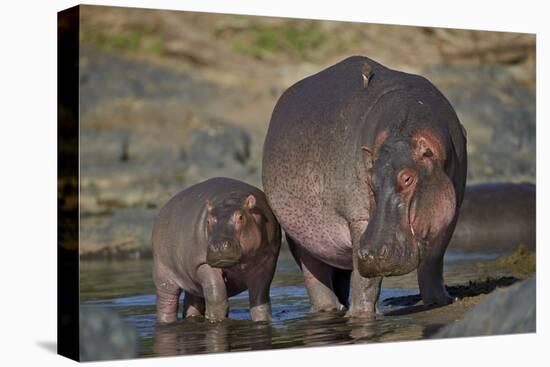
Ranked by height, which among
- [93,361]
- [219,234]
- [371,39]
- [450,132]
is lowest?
[93,361]

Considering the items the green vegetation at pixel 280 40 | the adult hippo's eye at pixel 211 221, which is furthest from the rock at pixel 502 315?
the green vegetation at pixel 280 40

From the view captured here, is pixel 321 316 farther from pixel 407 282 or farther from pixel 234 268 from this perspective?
pixel 407 282

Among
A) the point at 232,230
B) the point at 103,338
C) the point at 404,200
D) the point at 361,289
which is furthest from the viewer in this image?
the point at 232,230

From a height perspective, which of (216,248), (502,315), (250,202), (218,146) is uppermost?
(218,146)

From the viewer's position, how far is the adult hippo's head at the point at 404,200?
9359 millimetres

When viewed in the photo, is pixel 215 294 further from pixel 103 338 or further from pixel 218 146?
pixel 218 146

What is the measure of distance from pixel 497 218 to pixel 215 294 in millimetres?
3853

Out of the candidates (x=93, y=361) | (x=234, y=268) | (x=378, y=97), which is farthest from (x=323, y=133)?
(x=93, y=361)

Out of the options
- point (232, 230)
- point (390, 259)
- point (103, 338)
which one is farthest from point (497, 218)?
point (103, 338)

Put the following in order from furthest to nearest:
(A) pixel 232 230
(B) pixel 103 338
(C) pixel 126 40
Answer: (C) pixel 126 40 < (A) pixel 232 230 < (B) pixel 103 338

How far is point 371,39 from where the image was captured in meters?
12.1

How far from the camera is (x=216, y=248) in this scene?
10789mm

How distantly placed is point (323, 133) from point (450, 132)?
3.69 ft

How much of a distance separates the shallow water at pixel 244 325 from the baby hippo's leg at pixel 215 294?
91 millimetres
